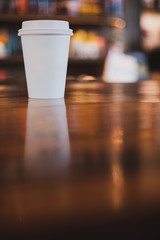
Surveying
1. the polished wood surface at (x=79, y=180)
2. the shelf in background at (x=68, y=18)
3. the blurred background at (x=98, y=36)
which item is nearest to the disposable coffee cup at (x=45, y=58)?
the polished wood surface at (x=79, y=180)

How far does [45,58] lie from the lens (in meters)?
0.72

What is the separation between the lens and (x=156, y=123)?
1.42 ft

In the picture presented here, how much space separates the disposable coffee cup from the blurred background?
2.08 meters

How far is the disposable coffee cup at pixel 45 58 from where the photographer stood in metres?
0.71

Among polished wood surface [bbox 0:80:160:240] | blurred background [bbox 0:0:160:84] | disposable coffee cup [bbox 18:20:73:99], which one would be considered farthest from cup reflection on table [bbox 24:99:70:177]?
blurred background [bbox 0:0:160:84]

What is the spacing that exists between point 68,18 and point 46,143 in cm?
287

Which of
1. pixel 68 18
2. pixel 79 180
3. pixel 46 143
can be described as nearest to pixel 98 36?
pixel 68 18

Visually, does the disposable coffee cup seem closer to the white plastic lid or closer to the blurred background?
the white plastic lid

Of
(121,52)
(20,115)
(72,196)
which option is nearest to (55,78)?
(20,115)

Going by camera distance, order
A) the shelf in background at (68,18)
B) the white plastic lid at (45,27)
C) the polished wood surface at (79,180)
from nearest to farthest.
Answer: the polished wood surface at (79,180)
the white plastic lid at (45,27)
the shelf in background at (68,18)

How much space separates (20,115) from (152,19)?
3.71 metres

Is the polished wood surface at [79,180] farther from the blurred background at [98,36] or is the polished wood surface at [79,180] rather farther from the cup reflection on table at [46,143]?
the blurred background at [98,36]

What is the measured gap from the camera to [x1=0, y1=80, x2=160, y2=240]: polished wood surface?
0.17 meters

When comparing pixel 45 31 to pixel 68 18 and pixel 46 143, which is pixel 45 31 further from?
pixel 68 18
